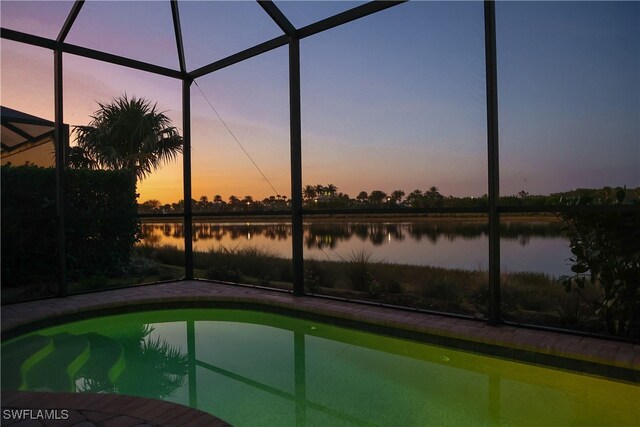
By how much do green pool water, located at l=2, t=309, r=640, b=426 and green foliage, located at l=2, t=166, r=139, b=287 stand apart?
1.85 meters

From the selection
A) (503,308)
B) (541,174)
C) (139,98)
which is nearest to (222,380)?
(503,308)

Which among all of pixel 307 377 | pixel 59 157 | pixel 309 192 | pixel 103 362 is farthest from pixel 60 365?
pixel 309 192

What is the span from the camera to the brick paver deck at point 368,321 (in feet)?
10.4

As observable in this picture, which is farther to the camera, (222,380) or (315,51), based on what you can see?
(315,51)

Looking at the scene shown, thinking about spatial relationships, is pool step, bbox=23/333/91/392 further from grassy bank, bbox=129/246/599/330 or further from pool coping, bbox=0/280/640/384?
grassy bank, bbox=129/246/599/330

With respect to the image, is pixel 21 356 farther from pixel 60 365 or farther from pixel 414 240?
pixel 414 240

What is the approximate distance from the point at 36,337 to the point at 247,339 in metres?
2.08

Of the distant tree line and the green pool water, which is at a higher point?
the distant tree line

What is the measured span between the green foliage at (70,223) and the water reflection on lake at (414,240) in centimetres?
67

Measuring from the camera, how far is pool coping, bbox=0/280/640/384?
319 cm

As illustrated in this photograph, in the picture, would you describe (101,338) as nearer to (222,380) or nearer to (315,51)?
(222,380)

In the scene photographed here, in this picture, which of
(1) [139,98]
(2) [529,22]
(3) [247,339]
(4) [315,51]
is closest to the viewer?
(2) [529,22]

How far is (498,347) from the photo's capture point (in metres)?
3.52

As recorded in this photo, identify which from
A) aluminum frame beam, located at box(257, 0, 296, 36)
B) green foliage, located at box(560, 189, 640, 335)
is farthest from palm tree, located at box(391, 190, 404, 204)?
aluminum frame beam, located at box(257, 0, 296, 36)
